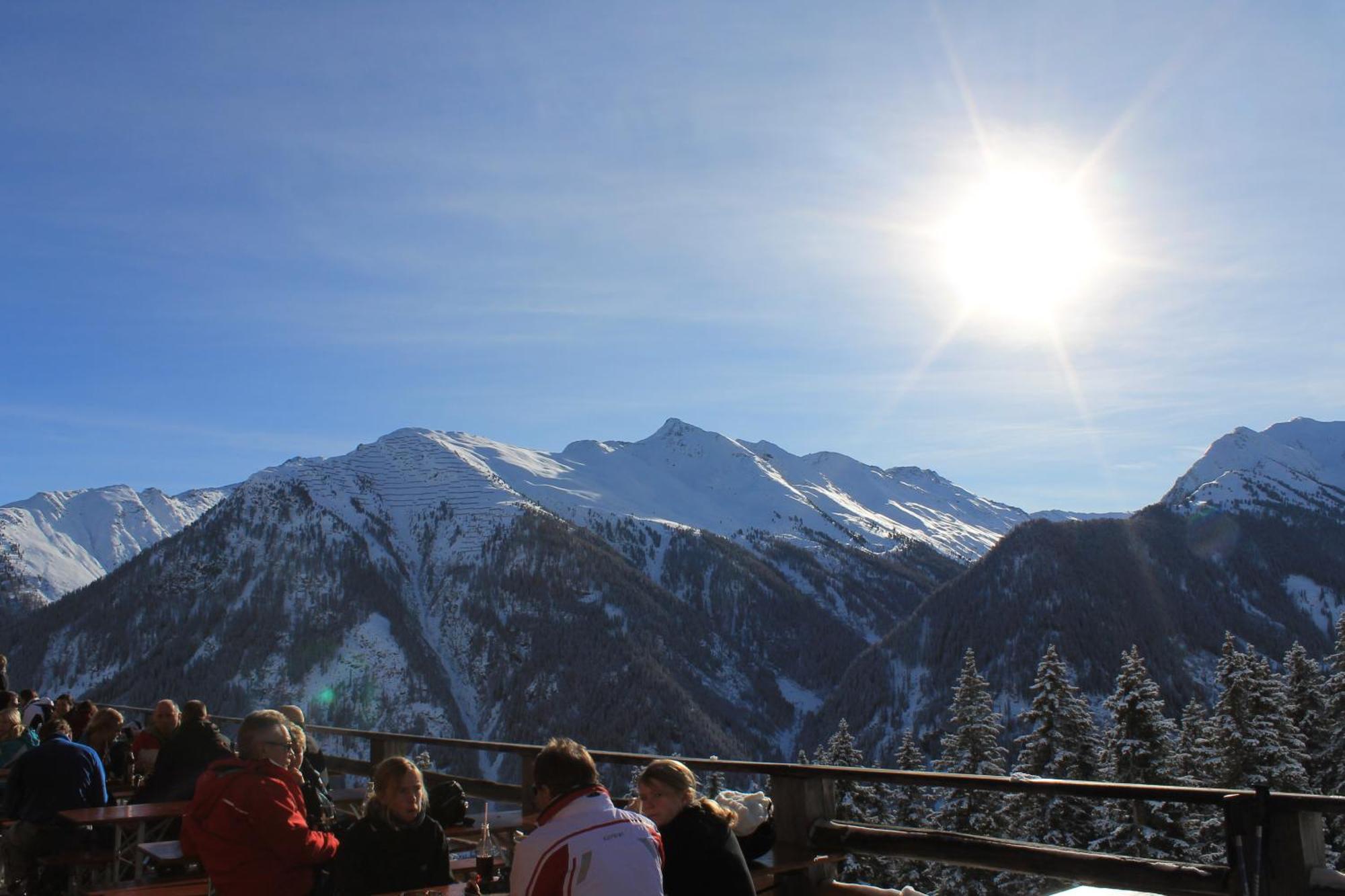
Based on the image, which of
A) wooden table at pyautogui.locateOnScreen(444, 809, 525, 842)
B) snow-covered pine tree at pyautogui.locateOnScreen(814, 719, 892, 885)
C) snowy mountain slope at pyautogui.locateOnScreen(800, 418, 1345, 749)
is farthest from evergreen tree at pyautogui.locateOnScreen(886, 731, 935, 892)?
snowy mountain slope at pyautogui.locateOnScreen(800, 418, 1345, 749)

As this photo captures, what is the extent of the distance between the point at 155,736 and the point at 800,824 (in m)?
7.68

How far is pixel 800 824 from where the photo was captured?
20.4ft

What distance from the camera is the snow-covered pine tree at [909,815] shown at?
85.0 feet

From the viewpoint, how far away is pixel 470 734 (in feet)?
462

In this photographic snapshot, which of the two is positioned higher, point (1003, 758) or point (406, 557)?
point (406, 557)

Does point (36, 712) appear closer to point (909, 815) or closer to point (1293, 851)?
point (1293, 851)

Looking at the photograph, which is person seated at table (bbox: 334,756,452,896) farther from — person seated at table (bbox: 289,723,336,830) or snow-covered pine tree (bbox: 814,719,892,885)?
snow-covered pine tree (bbox: 814,719,892,885)

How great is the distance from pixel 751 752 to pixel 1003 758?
113 meters

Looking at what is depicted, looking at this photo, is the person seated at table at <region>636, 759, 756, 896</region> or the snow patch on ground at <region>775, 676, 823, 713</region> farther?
the snow patch on ground at <region>775, 676, 823, 713</region>

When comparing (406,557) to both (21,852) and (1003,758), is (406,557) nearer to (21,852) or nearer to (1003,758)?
(1003,758)

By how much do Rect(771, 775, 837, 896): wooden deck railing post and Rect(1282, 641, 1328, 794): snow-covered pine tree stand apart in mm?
27526

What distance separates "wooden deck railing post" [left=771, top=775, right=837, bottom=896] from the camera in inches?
243

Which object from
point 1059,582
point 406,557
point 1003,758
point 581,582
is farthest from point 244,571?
point 1003,758

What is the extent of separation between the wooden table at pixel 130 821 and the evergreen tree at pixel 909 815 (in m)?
20.5
